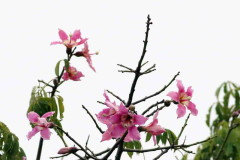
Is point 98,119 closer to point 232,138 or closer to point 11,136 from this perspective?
point 11,136

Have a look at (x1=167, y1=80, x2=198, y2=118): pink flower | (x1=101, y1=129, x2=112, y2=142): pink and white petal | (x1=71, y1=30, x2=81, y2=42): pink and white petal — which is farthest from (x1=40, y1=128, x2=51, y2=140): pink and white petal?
(x1=71, y1=30, x2=81, y2=42): pink and white petal

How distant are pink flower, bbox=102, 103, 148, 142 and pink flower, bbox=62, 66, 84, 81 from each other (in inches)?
33.3

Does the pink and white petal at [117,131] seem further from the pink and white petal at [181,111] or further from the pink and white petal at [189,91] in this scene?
the pink and white petal at [189,91]

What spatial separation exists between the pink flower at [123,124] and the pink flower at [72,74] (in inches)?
33.3

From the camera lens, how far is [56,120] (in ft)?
11.0

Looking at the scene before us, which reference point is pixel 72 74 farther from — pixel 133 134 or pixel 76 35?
pixel 133 134

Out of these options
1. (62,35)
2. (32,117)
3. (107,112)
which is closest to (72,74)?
(62,35)

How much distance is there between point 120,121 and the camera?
99.0 inches

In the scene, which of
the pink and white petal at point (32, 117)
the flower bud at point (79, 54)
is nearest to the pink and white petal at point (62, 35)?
the flower bud at point (79, 54)

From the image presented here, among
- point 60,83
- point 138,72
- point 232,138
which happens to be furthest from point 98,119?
point 232,138

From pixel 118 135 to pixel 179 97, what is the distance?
0.56 metres

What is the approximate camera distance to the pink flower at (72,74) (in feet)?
11.2

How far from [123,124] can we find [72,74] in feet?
3.42

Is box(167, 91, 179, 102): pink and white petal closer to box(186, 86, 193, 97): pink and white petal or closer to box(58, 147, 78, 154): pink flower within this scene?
box(186, 86, 193, 97): pink and white petal
